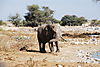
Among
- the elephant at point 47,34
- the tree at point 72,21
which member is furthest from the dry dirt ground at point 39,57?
the tree at point 72,21

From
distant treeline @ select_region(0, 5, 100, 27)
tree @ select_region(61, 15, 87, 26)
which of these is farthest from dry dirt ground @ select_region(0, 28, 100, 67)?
tree @ select_region(61, 15, 87, 26)

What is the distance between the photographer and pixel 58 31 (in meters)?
17.0

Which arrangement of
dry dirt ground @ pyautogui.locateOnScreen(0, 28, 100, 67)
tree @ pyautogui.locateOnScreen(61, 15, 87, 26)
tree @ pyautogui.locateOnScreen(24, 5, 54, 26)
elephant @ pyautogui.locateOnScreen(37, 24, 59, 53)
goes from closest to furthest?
dry dirt ground @ pyautogui.locateOnScreen(0, 28, 100, 67) → elephant @ pyautogui.locateOnScreen(37, 24, 59, 53) → tree @ pyautogui.locateOnScreen(24, 5, 54, 26) → tree @ pyautogui.locateOnScreen(61, 15, 87, 26)

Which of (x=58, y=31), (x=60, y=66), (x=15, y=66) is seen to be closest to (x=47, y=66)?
(x=60, y=66)

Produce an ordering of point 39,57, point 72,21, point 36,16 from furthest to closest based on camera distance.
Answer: point 72,21
point 36,16
point 39,57

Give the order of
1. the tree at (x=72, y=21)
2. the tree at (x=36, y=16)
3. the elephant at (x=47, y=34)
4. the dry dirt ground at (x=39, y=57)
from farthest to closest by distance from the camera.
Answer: the tree at (x=72, y=21) < the tree at (x=36, y=16) < the elephant at (x=47, y=34) < the dry dirt ground at (x=39, y=57)

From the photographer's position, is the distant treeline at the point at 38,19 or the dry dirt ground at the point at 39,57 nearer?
the dry dirt ground at the point at 39,57

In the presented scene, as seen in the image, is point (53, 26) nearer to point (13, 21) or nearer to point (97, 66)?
point (97, 66)

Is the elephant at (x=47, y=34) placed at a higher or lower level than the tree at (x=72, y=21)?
higher

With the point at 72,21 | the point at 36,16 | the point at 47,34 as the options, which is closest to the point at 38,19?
the point at 36,16

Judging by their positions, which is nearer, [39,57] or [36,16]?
[39,57]

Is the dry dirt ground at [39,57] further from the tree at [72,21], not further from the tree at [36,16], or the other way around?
the tree at [72,21]

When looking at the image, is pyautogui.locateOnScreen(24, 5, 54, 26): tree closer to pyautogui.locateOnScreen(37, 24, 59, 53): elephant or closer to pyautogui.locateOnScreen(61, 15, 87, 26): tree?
pyautogui.locateOnScreen(61, 15, 87, 26): tree

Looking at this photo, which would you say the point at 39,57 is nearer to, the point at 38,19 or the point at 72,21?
the point at 38,19
